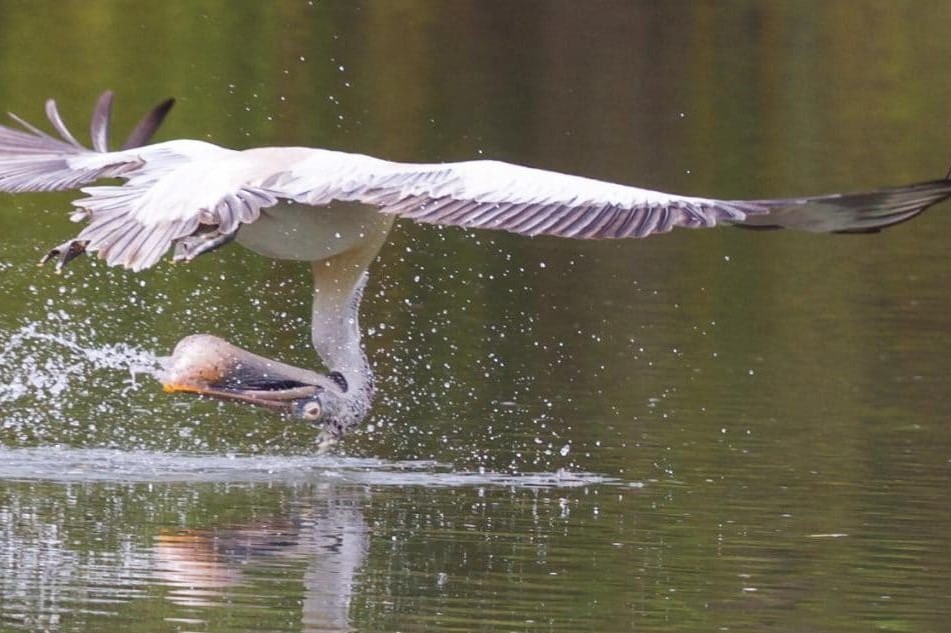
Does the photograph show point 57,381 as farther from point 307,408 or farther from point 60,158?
point 307,408

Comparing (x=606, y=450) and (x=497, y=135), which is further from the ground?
(x=497, y=135)

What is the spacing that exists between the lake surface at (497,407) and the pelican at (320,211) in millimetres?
563

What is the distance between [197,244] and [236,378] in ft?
2.01

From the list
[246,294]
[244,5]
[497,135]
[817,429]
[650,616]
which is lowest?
[650,616]

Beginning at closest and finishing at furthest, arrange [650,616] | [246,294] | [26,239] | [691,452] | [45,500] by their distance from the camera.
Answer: [650,616] → [45,500] → [691,452] → [246,294] → [26,239]

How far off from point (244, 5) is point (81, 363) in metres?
21.1

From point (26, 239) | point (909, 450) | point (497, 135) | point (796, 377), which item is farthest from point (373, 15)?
point (909, 450)

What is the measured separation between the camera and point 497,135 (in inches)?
1075

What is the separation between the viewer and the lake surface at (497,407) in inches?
343

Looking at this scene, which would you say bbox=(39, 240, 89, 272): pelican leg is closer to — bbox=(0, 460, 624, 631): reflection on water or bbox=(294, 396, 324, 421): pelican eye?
bbox=(0, 460, 624, 631): reflection on water

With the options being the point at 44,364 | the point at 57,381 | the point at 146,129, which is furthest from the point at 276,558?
the point at 44,364

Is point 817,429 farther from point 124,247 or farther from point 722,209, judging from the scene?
point 124,247

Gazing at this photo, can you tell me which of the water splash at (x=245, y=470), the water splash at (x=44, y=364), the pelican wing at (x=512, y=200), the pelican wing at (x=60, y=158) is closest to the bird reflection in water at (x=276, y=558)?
the water splash at (x=245, y=470)

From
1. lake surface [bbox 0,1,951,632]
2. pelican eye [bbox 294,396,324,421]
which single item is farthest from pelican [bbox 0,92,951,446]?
lake surface [bbox 0,1,951,632]
